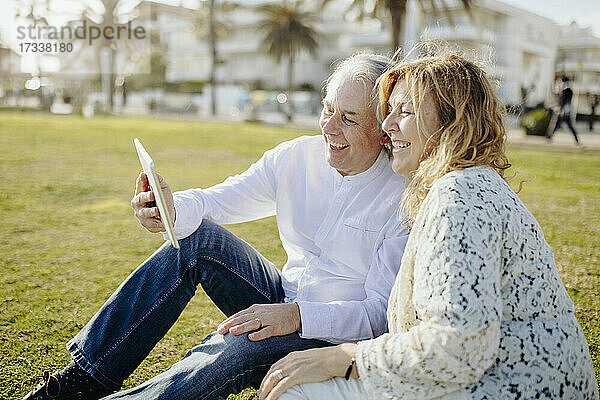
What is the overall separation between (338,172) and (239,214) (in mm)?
476

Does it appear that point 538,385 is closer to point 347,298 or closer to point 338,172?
point 347,298

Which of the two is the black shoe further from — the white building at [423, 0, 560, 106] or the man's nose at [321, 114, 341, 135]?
the white building at [423, 0, 560, 106]

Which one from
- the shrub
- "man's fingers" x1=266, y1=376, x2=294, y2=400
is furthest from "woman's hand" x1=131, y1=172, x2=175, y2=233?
the shrub

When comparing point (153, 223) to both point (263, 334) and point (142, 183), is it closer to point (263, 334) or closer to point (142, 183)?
point (142, 183)

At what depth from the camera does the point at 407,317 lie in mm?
1479

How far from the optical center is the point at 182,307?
2238mm

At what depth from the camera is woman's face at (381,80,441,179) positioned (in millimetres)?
1597

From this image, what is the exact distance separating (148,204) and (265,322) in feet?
2.07

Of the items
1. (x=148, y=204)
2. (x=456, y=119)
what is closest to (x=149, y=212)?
(x=148, y=204)

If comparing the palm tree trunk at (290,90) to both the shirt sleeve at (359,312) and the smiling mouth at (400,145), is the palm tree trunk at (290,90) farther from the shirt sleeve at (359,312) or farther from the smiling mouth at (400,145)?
the smiling mouth at (400,145)

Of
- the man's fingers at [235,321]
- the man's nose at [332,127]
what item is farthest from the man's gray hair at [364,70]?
the man's fingers at [235,321]

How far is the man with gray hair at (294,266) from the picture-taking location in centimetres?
197

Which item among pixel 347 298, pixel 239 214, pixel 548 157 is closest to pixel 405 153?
pixel 347 298

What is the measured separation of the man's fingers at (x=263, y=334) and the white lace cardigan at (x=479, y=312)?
48 centimetres
